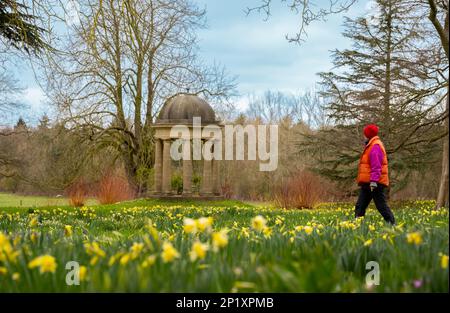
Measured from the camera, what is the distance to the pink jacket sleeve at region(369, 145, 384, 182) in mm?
8080

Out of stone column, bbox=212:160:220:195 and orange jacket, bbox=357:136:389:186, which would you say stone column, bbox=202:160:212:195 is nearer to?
stone column, bbox=212:160:220:195

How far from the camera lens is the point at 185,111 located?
24.8m

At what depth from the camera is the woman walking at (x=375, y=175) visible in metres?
8.04

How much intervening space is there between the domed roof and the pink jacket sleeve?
1711 centimetres

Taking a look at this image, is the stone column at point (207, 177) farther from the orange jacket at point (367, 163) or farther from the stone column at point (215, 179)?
the orange jacket at point (367, 163)

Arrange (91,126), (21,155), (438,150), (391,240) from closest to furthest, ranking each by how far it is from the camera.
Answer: (391,240) → (438,150) → (91,126) → (21,155)

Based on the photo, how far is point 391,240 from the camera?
3867 mm

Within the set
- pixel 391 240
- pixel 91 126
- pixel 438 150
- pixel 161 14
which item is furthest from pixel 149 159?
pixel 391 240

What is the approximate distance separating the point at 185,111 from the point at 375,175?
57.1 ft

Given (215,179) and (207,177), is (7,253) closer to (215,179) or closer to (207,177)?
(207,177)

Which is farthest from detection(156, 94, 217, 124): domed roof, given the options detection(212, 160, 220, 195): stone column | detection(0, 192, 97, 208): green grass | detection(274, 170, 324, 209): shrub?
detection(0, 192, 97, 208): green grass

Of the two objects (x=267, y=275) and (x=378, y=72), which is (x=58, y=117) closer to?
(x=378, y=72)

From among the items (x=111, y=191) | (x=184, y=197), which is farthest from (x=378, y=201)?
(x=111, y=191)
